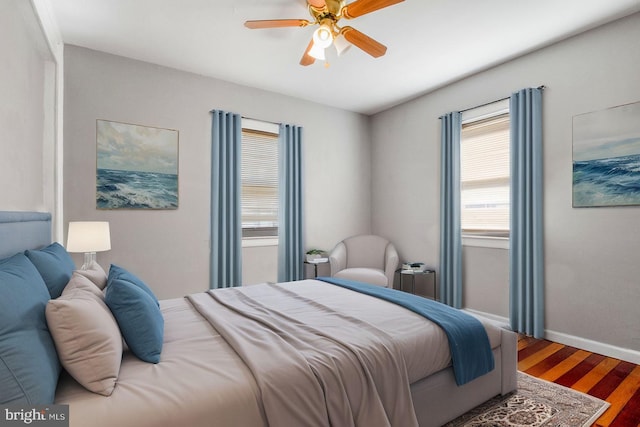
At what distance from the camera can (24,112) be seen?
6.78 feet

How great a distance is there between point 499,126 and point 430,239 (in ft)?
5.09

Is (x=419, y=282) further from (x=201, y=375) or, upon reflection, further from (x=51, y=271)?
(x=51, y=271)

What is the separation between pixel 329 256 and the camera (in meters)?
4.42

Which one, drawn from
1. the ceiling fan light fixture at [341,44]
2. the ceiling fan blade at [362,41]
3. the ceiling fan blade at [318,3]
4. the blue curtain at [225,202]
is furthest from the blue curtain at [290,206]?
the ceiling fan blade at [318,3]

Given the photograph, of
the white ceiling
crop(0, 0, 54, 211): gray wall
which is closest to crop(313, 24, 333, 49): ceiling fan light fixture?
the white ceiling

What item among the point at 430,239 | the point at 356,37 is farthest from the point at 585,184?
the point at 356,37

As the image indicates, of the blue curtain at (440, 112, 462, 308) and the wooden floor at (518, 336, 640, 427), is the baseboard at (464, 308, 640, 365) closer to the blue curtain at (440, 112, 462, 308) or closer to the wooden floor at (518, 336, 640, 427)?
the wooden floor at (518, 336, 640, 427)

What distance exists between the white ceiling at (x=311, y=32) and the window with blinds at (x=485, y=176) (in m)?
0.67

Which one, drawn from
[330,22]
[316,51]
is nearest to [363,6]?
[330,22]

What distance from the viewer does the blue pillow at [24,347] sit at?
928 mm

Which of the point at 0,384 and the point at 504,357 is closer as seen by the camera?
the point at 0,384

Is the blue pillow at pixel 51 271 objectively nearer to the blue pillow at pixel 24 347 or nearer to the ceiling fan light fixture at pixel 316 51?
the blue pillow at pixel 24 347

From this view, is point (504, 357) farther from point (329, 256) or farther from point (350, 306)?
point (329, 256)

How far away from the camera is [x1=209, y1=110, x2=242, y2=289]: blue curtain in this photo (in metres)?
3.71
